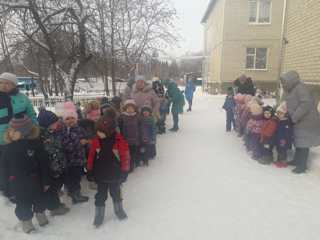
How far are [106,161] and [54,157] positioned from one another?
72cm

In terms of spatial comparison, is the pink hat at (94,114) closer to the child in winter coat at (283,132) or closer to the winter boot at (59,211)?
the winter boot at (59,211)

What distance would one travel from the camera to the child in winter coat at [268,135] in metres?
4.88

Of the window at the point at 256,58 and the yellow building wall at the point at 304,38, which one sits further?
the window at the point at 256,58

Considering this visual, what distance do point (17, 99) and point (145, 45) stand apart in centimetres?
1276

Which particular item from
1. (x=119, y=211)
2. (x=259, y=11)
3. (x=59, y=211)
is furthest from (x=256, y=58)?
(x=59, y=211)

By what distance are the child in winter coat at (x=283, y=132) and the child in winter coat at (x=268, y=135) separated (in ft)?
0.28

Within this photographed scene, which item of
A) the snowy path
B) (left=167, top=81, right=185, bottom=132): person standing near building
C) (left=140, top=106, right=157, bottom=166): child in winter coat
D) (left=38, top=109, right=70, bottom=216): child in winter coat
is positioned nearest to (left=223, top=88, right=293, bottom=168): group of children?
the snowy path

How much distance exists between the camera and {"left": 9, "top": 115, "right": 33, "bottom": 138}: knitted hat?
2809 millimetres

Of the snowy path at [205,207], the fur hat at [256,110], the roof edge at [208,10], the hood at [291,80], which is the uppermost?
the roof edge at [208,10]

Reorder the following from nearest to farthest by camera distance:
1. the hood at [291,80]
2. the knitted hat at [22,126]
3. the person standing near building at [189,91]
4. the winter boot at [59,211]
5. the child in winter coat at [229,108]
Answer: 1. the knitted hat at [22,126]
2. the winter boot at [59,211]
3. the hood at [291,80]
4. the child in winter coat at [229,108]
5. the person standing near building at [189,91]

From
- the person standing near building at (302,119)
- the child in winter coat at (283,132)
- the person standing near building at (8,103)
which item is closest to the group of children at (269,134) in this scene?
the child in winter coat at (283,132)

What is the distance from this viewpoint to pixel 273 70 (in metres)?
19.7

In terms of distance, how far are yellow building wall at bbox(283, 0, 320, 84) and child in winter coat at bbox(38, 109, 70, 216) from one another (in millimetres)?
7029

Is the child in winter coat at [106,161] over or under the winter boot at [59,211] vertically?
over
